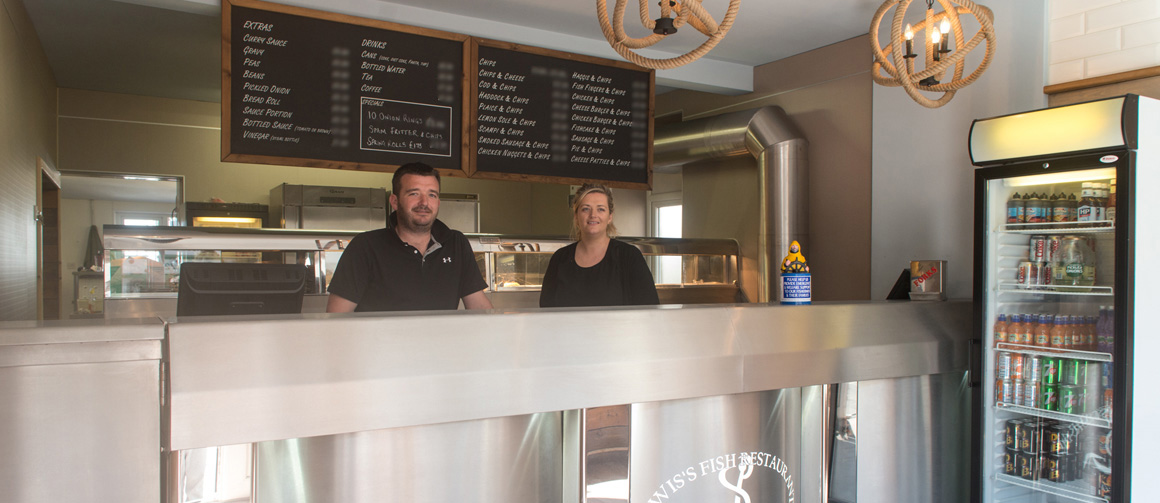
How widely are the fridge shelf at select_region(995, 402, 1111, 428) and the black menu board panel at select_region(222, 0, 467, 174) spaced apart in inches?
99.0

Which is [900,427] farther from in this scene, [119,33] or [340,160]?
[119,33]

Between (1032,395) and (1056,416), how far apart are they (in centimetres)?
10

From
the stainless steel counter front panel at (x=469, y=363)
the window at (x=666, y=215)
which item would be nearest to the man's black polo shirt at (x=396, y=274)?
the stainless steel counter front panel at (x=469, y=363)

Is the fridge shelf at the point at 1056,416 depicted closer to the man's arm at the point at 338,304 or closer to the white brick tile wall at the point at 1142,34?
the white brick tile wall at the point at 1142,34

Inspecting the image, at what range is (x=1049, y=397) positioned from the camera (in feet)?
8.43

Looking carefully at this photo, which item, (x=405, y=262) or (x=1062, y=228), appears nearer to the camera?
(x=405, y=262)

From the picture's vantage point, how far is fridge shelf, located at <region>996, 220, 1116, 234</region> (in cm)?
243

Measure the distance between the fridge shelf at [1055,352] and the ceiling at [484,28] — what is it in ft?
5.48

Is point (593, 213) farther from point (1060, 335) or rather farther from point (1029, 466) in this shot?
point (1029, 466)

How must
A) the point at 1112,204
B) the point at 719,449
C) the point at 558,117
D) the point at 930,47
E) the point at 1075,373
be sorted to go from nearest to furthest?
1. the point at 930,47
2. the point at 719,449
3. the point at 1112,204
4. the point at 1075,373
5. the point at 558,117

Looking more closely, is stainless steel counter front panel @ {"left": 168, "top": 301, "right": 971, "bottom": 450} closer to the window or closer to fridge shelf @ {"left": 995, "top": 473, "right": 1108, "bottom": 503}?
fridge shelf @ {"left": 995, "top": 473, "right": 1108, "bottom": 503}

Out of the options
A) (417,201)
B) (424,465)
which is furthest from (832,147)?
(424,465)

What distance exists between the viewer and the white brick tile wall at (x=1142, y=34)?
276 centimetres

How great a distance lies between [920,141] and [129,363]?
3329mm
